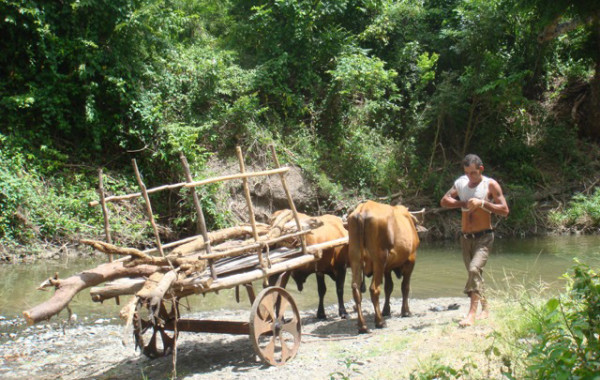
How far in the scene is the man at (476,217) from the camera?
6.46 metres

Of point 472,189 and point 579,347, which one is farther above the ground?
point 472,189

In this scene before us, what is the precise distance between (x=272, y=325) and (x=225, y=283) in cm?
85

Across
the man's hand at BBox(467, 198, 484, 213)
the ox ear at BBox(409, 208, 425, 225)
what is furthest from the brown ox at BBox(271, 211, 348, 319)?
the man's hand at BBox(467, 198, 484, 213)

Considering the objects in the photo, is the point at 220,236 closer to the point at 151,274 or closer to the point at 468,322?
the point at 151,274

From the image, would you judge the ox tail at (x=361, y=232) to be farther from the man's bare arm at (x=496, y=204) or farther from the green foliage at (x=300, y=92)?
the green foliage at (x=300, y=92)

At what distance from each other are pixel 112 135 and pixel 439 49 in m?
11.2

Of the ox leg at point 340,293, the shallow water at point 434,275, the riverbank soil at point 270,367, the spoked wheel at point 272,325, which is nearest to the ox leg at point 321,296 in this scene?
the riverbank soil at point 270,367

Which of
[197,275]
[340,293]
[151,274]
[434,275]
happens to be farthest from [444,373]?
[434,275]

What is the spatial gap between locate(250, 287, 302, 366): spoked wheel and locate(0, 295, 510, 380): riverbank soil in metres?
0.13

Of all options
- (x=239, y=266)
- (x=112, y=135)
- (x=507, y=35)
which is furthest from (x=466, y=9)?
(x=239, y=266)

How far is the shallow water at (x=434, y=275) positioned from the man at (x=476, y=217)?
4.74ft

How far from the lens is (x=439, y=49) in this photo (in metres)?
18.9

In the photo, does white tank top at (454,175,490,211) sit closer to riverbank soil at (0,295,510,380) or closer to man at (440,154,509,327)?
man at (440,154,509,327)

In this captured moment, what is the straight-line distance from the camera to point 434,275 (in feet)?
36.9
